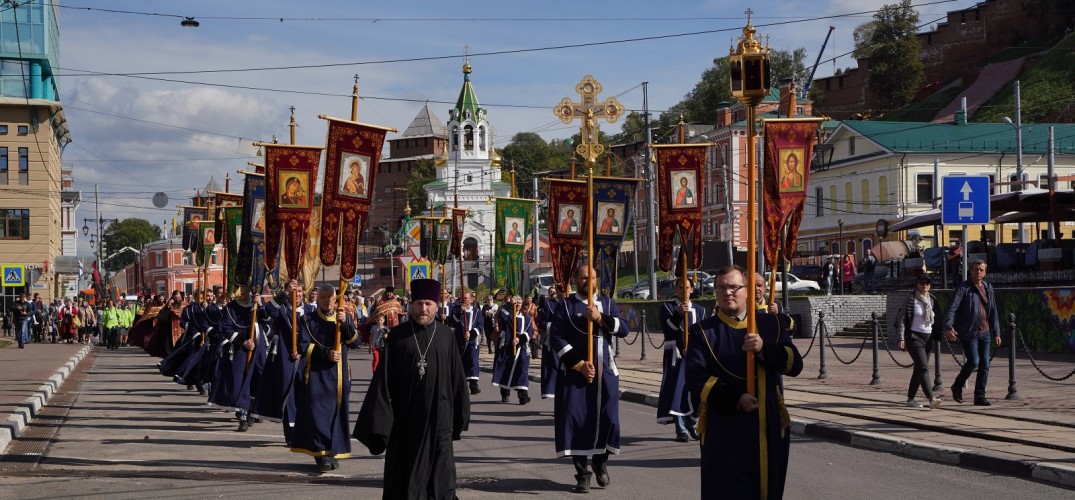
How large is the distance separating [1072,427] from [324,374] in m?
7.74

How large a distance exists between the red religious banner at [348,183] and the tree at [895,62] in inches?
3338

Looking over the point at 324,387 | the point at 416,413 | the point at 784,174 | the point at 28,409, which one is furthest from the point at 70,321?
→ the point at 416,413

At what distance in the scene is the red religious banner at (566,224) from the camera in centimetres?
1777

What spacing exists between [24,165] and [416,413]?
6301cm

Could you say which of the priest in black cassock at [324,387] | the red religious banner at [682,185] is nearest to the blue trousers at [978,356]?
the red religious banner at [682,185]

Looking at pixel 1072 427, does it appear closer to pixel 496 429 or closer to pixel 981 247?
pixel 496 429

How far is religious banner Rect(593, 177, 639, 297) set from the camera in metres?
17.1

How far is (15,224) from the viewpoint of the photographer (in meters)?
65.2

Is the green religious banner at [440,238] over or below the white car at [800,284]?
over

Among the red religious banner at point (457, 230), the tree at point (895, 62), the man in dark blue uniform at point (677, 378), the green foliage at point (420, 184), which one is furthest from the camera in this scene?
the green foliage at point (420, 184)

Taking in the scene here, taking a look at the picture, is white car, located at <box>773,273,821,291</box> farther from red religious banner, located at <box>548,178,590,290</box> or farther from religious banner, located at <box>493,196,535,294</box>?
red religious banner, located at <box>548,178,590,290</box>

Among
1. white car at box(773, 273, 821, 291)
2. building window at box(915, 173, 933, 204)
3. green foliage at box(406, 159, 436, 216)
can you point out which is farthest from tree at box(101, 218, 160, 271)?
white car at box(773, 273, 821, 291)

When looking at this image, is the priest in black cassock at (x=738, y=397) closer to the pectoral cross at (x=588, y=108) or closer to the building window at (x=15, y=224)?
the pectoral cross at (x=588, y=108)

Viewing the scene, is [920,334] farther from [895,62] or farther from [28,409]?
[895,62]
